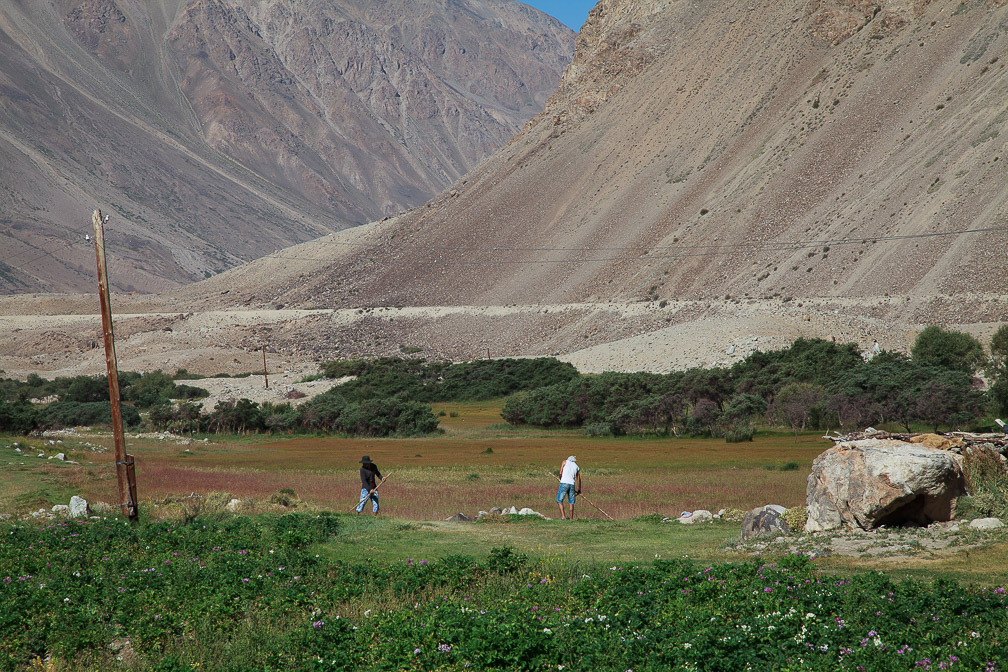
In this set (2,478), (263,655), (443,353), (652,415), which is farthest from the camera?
(443,353)

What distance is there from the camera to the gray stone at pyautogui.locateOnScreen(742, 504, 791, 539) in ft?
51.5

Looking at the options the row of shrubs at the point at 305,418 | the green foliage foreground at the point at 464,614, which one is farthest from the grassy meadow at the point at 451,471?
the green foliage foreground at the point at 464,614

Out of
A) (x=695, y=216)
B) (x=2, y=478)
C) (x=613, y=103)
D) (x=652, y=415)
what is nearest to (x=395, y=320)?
(x=695, y=216)

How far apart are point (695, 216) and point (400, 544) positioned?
8264cm

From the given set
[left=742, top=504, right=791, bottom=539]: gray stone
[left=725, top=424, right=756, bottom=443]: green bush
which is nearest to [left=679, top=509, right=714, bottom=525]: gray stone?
[left=742, top=504, right=791, bottom=539]: gray stone

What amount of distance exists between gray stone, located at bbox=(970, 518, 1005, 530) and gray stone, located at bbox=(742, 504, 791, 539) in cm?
288

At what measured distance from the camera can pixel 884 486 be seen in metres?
14.8

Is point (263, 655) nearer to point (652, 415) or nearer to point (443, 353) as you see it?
point (652, 415)

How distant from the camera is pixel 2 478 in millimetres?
21812

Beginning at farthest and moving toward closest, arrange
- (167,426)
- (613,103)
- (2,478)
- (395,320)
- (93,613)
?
(613,103)
(395,320)
(167,426)
(2,478)
(93,613)

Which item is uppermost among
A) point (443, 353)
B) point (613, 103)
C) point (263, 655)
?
point (613, 103)

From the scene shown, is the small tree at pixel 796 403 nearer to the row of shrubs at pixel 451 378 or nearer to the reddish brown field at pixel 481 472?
the reddish brown field at pixel 481 472

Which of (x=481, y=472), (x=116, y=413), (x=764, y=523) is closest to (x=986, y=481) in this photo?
(x=764, y=523)

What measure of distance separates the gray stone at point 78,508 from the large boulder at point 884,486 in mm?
13485
